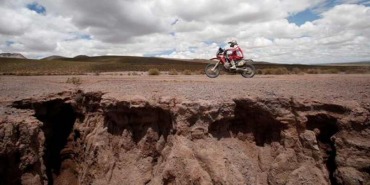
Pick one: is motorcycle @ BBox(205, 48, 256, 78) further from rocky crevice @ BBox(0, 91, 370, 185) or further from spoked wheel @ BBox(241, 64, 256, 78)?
rocky crevice @ BBox(0, 91, 370, 185)

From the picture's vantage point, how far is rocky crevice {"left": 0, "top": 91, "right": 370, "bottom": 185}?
7676 millimetres

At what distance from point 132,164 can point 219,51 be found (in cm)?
798

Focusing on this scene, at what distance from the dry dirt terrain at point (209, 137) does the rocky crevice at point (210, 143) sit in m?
0.02

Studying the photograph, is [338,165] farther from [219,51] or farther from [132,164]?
[219,51]

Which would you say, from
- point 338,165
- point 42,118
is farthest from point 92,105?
point 338,165

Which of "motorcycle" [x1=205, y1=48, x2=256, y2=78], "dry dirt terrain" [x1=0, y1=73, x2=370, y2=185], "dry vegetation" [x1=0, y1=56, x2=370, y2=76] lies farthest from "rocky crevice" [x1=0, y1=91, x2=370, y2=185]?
"dry vegetation" [x1=0, y1=56, x2=370, y2=76]

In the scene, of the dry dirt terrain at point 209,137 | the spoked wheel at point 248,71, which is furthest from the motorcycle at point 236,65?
the dry dirt terrain at point 209,137

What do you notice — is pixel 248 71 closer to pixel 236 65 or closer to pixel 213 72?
pixel 236 65

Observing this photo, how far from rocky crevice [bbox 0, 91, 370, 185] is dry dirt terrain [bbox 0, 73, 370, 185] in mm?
25

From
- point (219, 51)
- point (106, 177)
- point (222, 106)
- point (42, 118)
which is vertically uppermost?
point (219, 51)

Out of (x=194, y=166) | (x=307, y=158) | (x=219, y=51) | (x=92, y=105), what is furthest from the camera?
(x=219, y=51)

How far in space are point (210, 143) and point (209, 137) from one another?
7.0 inches

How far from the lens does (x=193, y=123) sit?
8078 mm

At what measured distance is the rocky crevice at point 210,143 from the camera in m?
7.68
